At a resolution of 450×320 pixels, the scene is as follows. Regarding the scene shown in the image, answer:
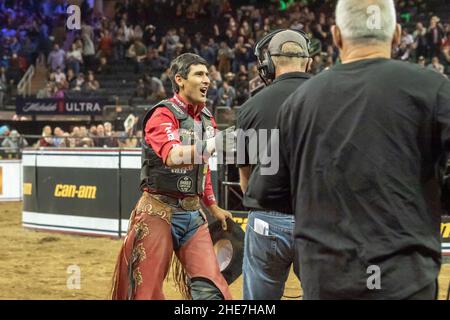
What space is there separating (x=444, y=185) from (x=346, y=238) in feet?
1.58

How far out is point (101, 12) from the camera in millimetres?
30016

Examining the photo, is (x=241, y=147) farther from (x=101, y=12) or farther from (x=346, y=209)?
(x=101, y=12)

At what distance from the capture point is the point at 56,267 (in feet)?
33.0

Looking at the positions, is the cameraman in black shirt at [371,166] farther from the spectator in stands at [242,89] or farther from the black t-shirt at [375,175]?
the spectator in stands at [242,89]

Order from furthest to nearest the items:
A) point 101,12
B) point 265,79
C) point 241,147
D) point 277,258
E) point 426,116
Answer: point 101,12 < point 265,79 < point 277,258 < point 241,147 < point 426,116

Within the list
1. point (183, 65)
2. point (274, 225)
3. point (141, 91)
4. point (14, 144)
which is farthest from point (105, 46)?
point (274, 225)

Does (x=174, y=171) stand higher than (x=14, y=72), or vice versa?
(x=14, y=72)

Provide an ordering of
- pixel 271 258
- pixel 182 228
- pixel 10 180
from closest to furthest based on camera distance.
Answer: pixel 271 258 → pixel 182 228 → pixel 10 180

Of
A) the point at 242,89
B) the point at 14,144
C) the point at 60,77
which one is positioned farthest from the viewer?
the point at 60,77

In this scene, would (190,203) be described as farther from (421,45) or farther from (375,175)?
(421,45)

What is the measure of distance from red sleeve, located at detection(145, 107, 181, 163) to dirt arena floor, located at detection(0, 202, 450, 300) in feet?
6.58

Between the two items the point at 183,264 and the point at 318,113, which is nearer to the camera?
the point at 318,113

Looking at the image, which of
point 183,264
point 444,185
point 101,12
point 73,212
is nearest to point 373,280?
point 444,185

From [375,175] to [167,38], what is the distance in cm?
2412
